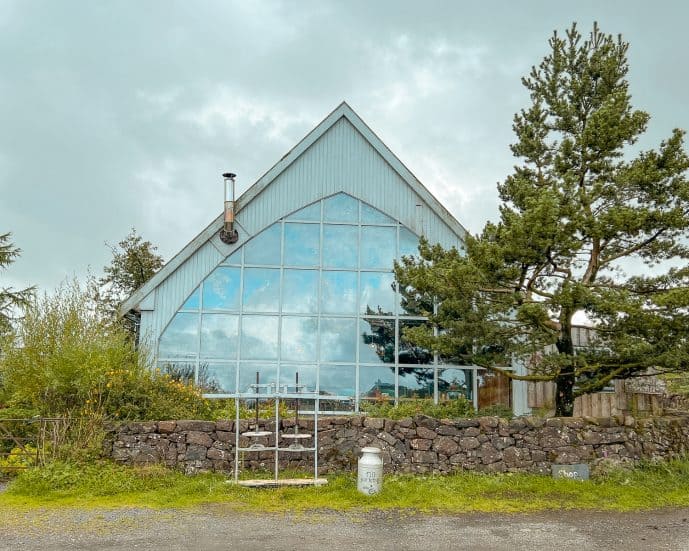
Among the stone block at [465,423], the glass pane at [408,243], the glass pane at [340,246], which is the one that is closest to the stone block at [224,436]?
the stone block at [465,423]

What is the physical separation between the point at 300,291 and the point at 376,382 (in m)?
2.66

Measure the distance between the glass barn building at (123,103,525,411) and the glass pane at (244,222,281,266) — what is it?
23 mm

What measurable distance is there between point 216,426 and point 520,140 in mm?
7747

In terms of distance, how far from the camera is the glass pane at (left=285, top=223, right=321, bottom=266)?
15195 mm

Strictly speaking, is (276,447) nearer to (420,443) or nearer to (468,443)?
(420,443)

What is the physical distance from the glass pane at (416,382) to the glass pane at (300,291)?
8.10 feet

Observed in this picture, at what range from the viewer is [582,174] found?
1201 centimetres

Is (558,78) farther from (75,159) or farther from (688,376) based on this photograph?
(75,159)

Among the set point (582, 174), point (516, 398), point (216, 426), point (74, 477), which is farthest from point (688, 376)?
point (74, 477)

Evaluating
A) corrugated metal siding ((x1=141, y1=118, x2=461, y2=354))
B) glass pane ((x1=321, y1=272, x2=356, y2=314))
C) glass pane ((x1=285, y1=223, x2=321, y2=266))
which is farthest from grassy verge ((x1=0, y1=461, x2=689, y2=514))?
corrugated metal siding ((x1=141, y1=118, x2=461, y2=354))

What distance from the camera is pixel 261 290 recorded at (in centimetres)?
1500

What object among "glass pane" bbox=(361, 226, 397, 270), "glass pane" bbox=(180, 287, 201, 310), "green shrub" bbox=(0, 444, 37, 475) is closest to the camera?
"green shrub" bbox=(0, 444, 37, 475)

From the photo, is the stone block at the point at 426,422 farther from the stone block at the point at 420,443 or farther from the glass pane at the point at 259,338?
the glass pane at the point at 259,338

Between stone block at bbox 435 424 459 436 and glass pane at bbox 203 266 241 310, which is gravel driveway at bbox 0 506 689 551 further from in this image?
glass pane at bbox 203 266 241 310
